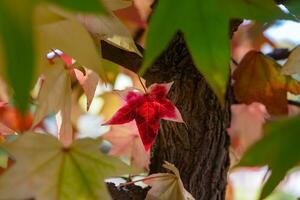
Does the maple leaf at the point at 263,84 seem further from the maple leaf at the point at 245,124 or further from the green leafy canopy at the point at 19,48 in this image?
the green leafy canopy at the point at 19,48

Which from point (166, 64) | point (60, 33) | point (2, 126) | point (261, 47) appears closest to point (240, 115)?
point (261, 47)

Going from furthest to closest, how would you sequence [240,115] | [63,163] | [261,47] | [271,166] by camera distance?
Result: [261,47]
[240,115]
[63,163]
[271,166]

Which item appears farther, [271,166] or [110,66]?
[110,66]

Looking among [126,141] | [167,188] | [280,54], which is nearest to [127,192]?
[167,188]

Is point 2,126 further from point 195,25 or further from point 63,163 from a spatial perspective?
point 195,25

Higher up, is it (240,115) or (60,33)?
(60,33)
